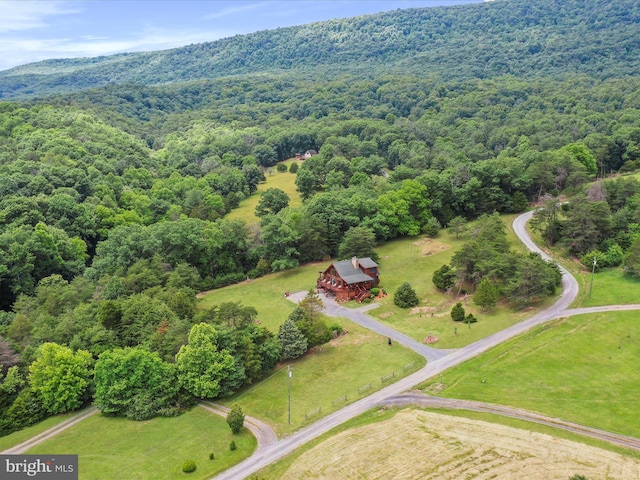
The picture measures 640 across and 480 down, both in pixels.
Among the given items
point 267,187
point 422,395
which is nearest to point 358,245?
point 422,395

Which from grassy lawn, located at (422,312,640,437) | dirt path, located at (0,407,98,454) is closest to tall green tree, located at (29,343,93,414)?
dirt path, located at (0,407,98,454)

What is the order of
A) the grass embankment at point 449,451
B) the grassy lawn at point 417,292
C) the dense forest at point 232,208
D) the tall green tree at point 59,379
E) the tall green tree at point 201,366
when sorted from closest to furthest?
the grass embankment at point 449,451, the tall green tree at point 201,366, the tall green tree at point 59,379, the dense forest at point 232,208, the grassy lawn at point 417,292

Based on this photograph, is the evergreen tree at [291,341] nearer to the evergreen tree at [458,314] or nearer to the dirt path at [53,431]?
the evergreen tree at [458,314]

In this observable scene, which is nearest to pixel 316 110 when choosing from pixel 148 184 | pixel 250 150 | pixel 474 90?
pixel 250 150

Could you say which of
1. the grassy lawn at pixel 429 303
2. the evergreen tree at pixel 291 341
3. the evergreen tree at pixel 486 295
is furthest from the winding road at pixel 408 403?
the evergreen tree at pixel 291 341

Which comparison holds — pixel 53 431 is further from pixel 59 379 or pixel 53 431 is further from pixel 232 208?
pixel 232 208
